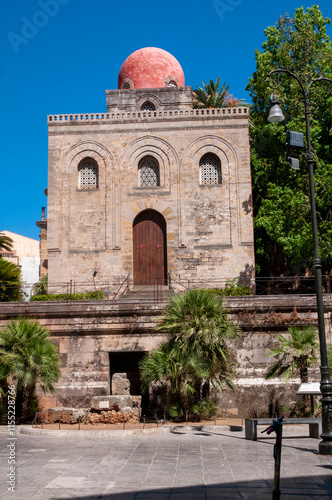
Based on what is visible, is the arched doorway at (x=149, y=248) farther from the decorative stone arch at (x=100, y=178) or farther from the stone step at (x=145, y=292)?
the decorative stone arch at (x=100, y=178)

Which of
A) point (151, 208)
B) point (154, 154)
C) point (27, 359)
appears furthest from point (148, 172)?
point (27, 359)

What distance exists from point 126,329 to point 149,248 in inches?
266

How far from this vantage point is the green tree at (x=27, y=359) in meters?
15.1

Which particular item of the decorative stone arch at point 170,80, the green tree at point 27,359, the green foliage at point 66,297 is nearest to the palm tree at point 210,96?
the decorative stone arch at point 170,80

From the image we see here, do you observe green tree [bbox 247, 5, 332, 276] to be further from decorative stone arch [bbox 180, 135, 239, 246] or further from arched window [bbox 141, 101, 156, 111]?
arched window [bbox 141, 101, 156, 111]

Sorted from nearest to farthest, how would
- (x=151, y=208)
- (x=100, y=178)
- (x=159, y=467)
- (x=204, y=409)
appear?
(x=159, y=467)
(x=204, y=409)
(x=151, y=208)
(x=100, y=178)

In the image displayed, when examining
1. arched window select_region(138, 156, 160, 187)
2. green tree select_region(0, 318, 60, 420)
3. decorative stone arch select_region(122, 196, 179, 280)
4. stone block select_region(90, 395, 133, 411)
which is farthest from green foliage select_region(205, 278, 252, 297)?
green tree select_region(0, 318, 60, 420)

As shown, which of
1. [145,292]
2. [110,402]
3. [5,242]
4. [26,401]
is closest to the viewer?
[110,402]

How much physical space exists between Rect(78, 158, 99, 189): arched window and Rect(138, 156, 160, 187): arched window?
202 centimetres

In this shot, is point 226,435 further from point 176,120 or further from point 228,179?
point 176,120

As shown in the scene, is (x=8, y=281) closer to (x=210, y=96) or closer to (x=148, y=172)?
(x=148, y=172)

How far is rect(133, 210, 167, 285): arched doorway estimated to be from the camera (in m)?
24.2

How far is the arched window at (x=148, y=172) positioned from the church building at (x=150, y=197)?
0.15 feet

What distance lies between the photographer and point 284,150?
2497 cm
